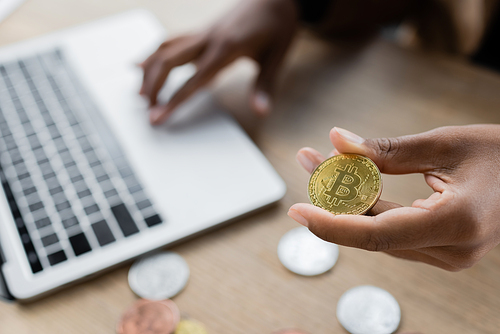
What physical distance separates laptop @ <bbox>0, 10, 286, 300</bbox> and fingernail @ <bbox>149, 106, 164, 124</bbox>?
0.02m

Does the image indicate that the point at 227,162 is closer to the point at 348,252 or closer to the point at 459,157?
the point at 348,252

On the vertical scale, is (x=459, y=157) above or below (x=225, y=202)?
above

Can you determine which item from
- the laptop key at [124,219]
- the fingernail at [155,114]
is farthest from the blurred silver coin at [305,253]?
the fingernail at [155,114]

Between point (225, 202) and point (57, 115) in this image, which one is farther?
point (57, 115)

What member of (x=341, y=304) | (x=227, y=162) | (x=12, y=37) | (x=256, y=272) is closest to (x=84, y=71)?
(x=12, y=37)

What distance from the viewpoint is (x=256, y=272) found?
66 cm

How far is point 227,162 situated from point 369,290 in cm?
33

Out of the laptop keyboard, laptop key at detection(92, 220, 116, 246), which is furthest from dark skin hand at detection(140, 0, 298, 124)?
laptop key at detection(92, 220, 116, 246)

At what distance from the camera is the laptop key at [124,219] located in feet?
2.21

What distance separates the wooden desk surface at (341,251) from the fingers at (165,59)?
0.33 ft

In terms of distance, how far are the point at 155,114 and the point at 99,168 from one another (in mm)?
164

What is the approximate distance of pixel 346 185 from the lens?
0.48 meters

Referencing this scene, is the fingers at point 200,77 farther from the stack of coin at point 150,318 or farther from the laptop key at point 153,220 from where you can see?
the stack of coin at point 150,318

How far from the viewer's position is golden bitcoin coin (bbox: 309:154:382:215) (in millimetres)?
468
